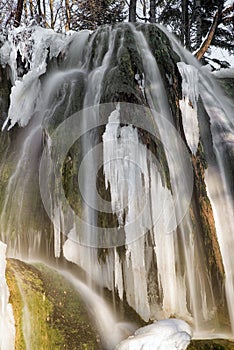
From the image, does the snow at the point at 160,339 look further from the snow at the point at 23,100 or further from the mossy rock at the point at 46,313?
the snow at the point at 23,100

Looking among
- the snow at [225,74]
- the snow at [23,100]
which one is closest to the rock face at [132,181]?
the snow at [23,100]

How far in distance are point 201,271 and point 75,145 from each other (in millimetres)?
2207

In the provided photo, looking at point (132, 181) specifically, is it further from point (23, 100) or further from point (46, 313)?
point (23, 100)

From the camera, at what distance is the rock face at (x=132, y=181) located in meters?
3.59

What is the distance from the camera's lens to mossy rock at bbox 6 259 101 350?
2.41m

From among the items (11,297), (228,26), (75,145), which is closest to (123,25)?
(75,145)

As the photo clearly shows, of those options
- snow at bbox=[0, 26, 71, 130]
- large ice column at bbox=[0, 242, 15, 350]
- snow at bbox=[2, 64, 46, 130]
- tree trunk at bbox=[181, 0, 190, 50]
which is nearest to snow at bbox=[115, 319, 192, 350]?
large ice column at bbox=[0, 242, 15, 350]

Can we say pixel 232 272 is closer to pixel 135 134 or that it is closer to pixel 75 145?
pixel 135 134

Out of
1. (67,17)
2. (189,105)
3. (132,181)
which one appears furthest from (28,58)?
(67,17)

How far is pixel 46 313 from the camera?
8.61 feet

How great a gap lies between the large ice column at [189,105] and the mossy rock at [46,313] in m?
2.67

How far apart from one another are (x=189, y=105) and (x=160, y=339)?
11.3ft

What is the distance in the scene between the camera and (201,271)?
3.86 m

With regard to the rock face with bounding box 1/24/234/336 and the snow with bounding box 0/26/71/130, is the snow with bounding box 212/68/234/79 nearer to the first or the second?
the rock face with bounding box 1/24/234/336
